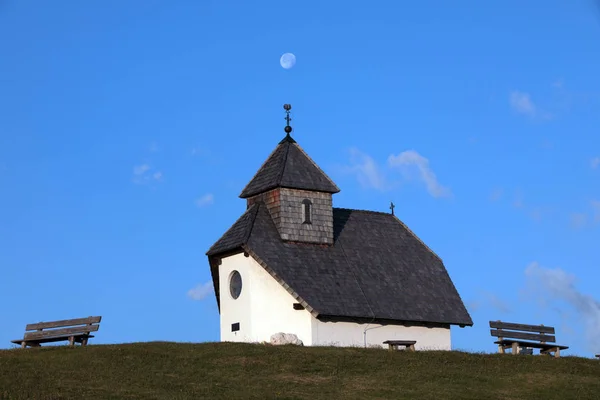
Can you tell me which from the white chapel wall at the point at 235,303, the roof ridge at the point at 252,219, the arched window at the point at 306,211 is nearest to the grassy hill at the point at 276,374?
the white chapel wall at the point at 235,303

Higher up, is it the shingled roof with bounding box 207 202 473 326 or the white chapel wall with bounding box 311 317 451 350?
the shingled roof with bounding box 207 202 473 326

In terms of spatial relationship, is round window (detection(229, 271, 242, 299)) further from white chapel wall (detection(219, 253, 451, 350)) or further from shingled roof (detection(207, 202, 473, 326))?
shingled roof (detection(207, 202, 473, 326))

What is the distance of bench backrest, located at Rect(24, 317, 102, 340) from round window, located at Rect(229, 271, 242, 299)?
8316 millimetres

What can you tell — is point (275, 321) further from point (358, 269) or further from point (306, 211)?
point (306, 211)

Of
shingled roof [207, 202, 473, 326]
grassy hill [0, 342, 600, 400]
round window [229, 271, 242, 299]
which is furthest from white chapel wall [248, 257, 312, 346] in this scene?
grassy hill [0, 342, 600, 400]

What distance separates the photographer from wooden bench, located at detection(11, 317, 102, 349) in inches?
1694

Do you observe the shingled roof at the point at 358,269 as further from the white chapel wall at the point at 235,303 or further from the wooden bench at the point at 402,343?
the wooden bench at the point at 402,343

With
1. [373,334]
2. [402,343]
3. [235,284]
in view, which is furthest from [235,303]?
[402,343]

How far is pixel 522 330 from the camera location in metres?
46.9

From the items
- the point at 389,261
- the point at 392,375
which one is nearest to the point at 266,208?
the point at 389,261

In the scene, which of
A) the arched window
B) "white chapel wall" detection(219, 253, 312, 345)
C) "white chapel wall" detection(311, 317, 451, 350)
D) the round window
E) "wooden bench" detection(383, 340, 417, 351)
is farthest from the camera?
the arched window

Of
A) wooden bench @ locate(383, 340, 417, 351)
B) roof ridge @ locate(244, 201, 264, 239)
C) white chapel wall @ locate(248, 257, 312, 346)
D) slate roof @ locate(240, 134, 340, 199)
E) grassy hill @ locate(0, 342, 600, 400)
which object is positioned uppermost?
slate roof @ locate(240, 134, 340, 199)

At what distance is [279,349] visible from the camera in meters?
42.5

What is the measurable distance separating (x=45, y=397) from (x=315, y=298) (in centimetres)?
1692
